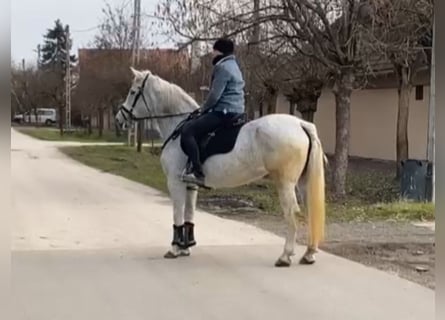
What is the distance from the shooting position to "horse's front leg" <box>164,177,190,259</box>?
728 centimetres

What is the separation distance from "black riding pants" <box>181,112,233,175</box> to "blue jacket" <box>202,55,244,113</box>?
72 millimetres

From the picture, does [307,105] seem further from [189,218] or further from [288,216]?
[288,216]

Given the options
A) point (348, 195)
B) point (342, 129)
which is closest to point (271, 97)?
point (342, 129)

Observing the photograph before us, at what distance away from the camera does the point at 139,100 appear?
309 inches

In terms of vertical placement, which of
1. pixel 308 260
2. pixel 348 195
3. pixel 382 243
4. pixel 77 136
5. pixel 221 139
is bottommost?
pixel 77 136

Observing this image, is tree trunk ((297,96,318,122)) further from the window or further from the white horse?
the white horse

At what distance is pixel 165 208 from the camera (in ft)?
38.0

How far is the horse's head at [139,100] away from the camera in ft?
25.5

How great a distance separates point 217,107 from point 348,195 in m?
7.43

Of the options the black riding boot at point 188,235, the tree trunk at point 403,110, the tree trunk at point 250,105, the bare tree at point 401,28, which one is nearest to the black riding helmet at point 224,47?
the black riding boot at point 188,235

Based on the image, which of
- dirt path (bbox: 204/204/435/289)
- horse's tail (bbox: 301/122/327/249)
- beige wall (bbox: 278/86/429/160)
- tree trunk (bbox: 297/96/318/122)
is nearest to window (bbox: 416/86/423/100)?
beige wall (bbox: 278/86/429/160)

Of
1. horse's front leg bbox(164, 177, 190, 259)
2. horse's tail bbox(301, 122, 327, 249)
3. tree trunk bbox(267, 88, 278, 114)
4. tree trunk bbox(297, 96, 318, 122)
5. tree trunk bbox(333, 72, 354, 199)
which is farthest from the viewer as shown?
tree trunk bbox(297, 96, 318, 122)

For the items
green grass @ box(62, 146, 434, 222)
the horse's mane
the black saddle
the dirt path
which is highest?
the horse's mane

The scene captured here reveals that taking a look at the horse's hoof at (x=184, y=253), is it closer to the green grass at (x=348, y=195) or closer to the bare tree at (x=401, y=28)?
the green grass at (x=348, y=195)
